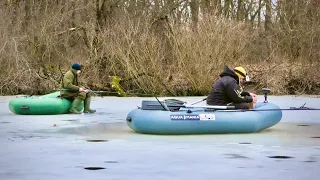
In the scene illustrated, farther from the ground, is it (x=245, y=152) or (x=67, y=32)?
(x=67, y=32)

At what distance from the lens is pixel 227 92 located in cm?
1103

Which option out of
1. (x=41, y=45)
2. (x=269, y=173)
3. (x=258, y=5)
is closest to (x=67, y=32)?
(x=41, y=45)

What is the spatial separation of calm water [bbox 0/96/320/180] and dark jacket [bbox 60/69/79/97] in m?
2.29

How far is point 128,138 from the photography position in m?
10.4

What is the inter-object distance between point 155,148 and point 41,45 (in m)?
16.9

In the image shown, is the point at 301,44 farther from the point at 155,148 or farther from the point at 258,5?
the point at 155,148

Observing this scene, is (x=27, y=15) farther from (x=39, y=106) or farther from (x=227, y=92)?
(x=227, y=92)

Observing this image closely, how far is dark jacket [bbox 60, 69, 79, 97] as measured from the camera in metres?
15.1

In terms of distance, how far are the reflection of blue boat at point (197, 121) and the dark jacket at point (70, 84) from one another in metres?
4.47

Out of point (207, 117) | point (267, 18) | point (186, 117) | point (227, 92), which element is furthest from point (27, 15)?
point (207, 117)

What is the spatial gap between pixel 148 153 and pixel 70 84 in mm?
6720

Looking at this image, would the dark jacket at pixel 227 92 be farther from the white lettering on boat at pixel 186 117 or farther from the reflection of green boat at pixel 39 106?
the reflection of green boat at pixel 39 106

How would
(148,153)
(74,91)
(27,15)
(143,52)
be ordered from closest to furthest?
(148,153), (74,91), (143,52), (27,15)

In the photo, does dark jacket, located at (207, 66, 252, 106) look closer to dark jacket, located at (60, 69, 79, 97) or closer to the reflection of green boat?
dark jacket, located at (60, 69, 79, 97)
